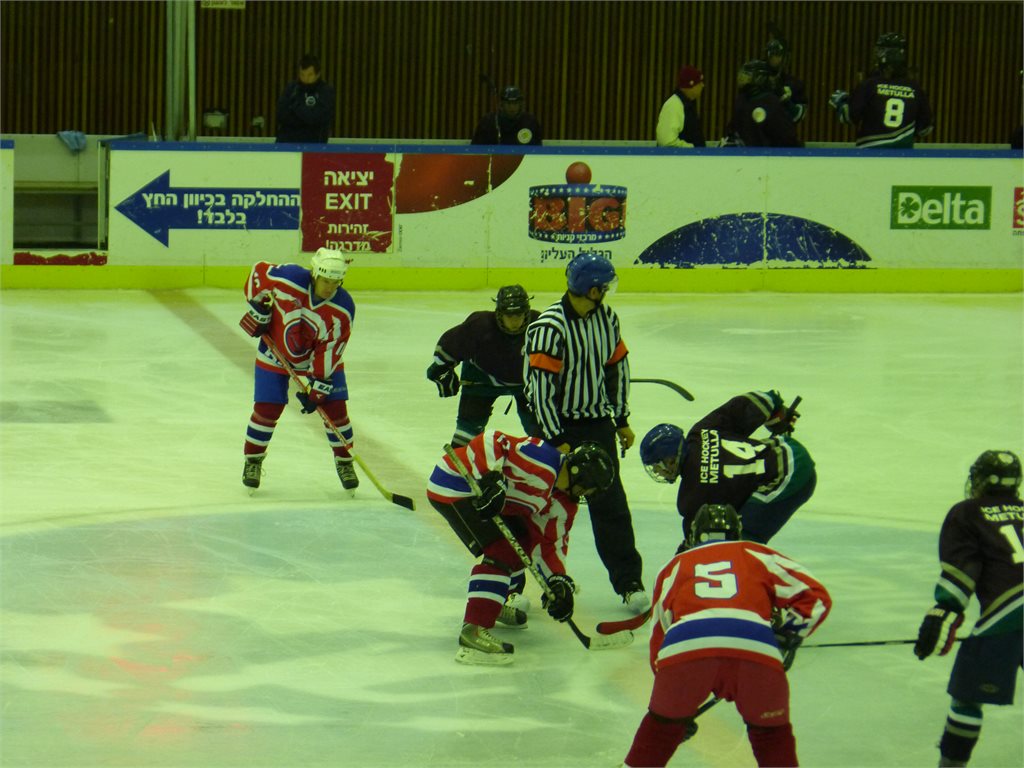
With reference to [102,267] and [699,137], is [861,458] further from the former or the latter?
[102,267]

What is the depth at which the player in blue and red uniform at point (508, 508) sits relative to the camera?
5.19 metres

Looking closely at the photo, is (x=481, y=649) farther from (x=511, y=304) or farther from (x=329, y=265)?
(x=329, y=265)

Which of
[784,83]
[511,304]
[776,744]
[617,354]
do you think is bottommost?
[776,744]

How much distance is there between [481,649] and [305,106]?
9.14 metres

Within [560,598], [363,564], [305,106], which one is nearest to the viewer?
[560,598]

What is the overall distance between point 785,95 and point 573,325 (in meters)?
8.86

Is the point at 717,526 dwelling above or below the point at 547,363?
below

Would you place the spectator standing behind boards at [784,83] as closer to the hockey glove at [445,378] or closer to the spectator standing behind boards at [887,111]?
the spectator standing behind boards at [887,111]

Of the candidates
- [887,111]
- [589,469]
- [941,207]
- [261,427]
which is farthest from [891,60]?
[589,469]

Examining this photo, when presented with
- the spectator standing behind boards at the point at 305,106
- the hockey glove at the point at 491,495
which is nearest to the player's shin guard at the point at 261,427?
the hockey glove at the point at 491,495

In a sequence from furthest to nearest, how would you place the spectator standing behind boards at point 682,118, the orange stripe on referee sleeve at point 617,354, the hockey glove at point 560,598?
the spectator standing behind boards at point 682,118
the orange stripe on referee sleeve at point 617,354
the hockey glove at point 560,598

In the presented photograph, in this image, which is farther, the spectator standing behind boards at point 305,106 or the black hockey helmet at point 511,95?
the black hockey helmet at point 511,95

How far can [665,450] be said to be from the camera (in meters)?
5.27

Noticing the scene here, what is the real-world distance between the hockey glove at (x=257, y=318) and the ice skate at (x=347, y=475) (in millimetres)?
659
